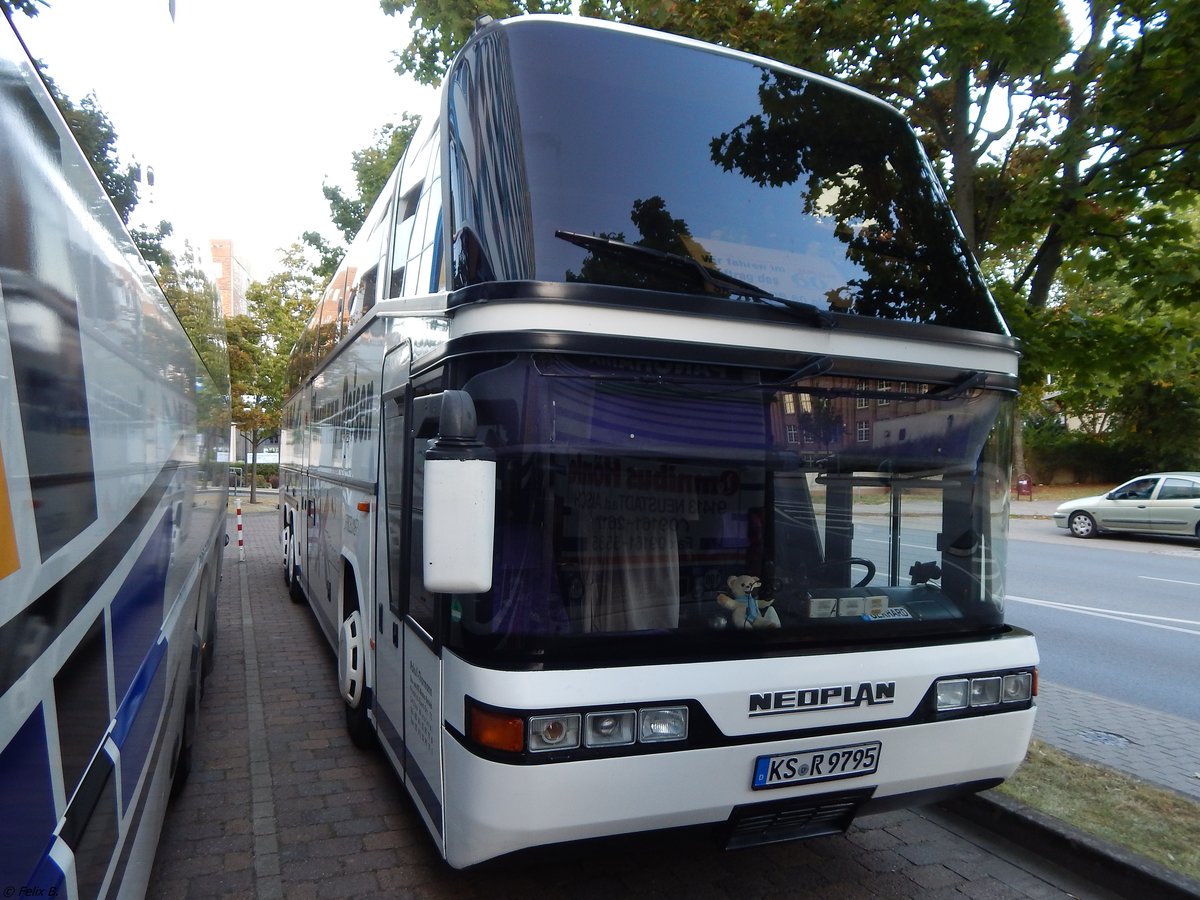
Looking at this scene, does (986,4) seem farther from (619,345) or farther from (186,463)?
(186,463)

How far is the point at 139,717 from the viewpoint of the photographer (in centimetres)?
295

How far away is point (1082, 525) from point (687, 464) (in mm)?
23002

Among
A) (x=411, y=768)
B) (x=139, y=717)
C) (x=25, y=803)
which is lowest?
(x=411, y=768)

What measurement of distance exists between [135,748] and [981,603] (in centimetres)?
333

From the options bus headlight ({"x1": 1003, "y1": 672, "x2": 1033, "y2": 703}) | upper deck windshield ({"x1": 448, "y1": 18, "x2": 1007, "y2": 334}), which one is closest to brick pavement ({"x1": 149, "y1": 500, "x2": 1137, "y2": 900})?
bus headlight ({"x1": 1003, "y1": 672, "x2": 1033, "y2": 703})

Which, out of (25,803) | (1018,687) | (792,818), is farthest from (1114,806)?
(25,803)

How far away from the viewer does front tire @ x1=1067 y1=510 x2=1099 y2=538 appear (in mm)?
22781

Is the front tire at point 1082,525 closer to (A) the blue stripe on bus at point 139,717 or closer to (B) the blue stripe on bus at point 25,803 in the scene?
(A) the blue stripe on bus at point 139,717

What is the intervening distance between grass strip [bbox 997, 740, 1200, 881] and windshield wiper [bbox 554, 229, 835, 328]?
297cm

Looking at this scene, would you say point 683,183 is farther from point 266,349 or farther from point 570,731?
point 266,349

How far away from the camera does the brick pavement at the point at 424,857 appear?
4098 mm

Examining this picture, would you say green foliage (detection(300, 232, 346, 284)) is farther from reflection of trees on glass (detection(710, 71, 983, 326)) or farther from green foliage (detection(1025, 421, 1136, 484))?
green foliage (detection(1025, 421, 1136, 484))

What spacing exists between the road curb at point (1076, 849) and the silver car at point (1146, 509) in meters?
19.5

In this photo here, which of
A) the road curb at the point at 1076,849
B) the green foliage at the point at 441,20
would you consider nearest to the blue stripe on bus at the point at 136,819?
the road curb at the point at 1076,849
